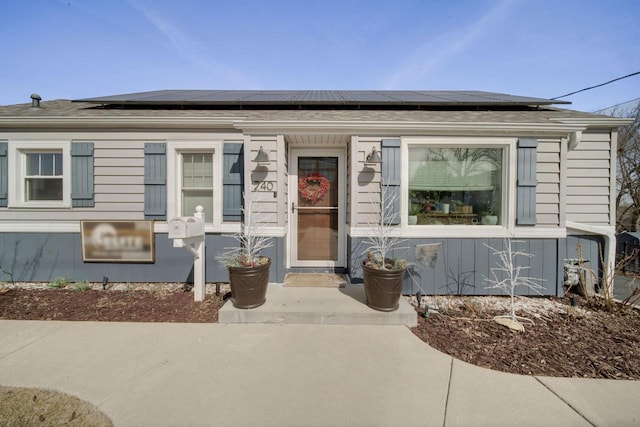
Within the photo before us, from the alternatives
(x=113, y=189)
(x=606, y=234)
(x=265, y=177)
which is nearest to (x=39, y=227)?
(x=113, y=189)

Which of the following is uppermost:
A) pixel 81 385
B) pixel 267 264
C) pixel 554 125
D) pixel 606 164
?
pixel 554 125

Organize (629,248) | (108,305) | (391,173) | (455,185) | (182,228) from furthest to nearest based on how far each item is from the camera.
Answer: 1. (629,248)
2. (455,185)
3. (391,173)
4. (108,305)
5. (182,228)

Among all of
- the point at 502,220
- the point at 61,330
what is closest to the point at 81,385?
the point at 61,330

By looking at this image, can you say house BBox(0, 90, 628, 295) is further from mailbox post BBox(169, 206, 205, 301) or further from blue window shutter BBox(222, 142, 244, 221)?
mailbox post BBox(169, 206, 205, 301)

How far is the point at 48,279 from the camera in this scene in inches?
160

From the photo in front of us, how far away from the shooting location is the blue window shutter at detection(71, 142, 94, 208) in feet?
13.1

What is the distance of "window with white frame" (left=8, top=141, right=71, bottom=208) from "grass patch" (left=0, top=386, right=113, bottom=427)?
3.30m

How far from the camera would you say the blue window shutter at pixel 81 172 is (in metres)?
3.99

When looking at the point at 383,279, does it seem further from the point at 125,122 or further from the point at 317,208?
the point at 125,122

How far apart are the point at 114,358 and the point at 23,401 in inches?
21.9

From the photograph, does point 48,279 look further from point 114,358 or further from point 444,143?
point 444,143

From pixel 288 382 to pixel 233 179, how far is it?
9.71 ft

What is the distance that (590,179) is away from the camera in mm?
4168

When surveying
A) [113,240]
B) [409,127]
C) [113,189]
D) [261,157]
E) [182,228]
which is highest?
[409,127]
